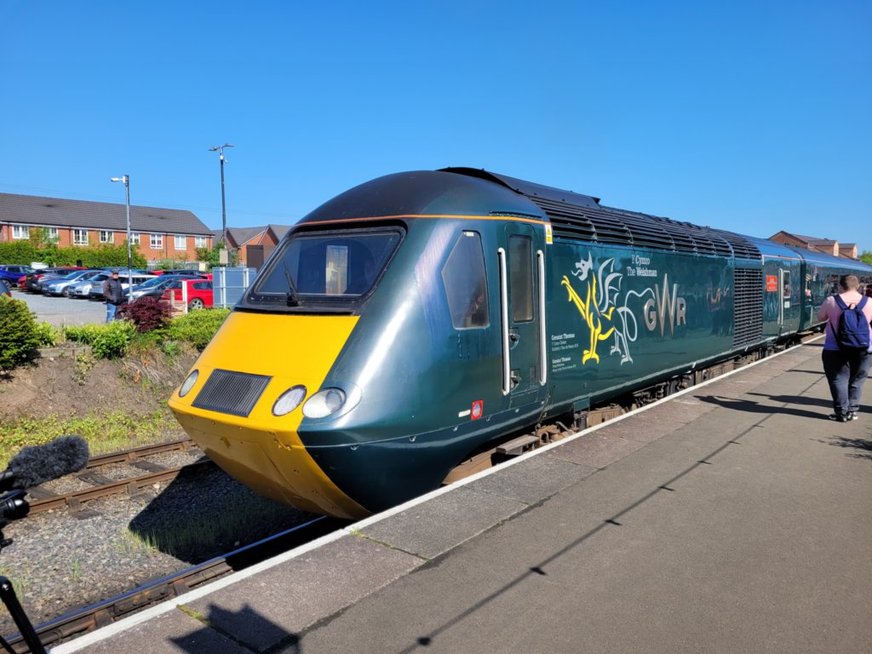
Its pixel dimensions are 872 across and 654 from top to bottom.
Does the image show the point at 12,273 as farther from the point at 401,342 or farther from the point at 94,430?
the point at 401,342

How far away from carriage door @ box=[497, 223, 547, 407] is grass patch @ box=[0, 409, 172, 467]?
6.76 m

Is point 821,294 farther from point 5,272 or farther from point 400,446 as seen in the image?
point 5,272

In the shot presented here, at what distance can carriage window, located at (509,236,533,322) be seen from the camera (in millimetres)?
5773

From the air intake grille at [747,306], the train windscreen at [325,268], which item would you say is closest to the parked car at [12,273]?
the train windscreen at [325,268]

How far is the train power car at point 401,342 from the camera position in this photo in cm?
445

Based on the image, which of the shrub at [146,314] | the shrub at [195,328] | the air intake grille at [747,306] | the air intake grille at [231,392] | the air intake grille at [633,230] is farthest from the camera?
the shrub at [195,328]

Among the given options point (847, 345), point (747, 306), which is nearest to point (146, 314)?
point (747, 306)

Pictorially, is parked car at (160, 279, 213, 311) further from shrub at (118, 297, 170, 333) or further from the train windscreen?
the train windscreen

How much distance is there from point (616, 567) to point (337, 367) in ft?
7.40

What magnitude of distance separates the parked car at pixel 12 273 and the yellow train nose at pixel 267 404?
37.9 metres

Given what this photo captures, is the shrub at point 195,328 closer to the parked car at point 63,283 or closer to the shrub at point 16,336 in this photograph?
the shrub at point 16,336

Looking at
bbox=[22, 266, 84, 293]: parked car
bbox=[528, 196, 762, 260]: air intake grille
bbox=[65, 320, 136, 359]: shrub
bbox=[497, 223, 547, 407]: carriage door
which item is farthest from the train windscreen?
bbox=[22, 266, 84, 293]: parked car

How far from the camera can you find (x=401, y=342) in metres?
4.68

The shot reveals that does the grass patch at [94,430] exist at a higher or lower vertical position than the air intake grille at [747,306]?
lower
